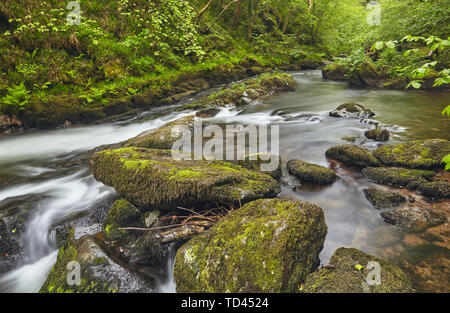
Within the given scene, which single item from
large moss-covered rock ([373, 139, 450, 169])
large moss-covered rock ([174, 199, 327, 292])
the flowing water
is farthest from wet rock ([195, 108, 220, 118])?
large moss-covered rock ([174, 199, 327, 292])

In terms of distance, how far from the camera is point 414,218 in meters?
3.08

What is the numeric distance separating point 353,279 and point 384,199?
2128mm

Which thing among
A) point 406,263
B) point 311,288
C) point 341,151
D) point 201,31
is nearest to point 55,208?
point 311,288

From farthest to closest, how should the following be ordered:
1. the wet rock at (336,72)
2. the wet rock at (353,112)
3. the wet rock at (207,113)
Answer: the wet rock at (336,72)
the wet rock at (207,113)
the wet rock at (353,112)

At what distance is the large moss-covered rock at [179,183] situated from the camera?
2.98m

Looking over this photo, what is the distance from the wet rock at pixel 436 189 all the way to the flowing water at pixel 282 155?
0.82 m

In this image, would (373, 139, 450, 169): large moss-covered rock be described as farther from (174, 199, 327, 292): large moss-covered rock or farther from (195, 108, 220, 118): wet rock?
(195, 108, 220, 118): wet rock

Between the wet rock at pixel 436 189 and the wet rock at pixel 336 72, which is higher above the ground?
the wet rock at pixel 336 72

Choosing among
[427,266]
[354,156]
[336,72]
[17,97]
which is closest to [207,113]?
[354,156]

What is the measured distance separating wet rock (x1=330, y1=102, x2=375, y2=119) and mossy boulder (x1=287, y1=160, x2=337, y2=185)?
460 centimetres

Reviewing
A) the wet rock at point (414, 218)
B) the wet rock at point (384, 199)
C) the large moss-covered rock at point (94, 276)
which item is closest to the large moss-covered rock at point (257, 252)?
the large moss-covered rock at point (94, 276)

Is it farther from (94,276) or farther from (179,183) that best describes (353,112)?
(94,276)

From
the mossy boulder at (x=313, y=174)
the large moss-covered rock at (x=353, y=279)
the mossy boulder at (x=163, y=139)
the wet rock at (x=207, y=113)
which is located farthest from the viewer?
the wet rock at (x=207, y=113)

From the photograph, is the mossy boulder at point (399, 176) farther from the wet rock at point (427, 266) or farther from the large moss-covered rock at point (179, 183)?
the large moss-covered rock at point (179, 183)
